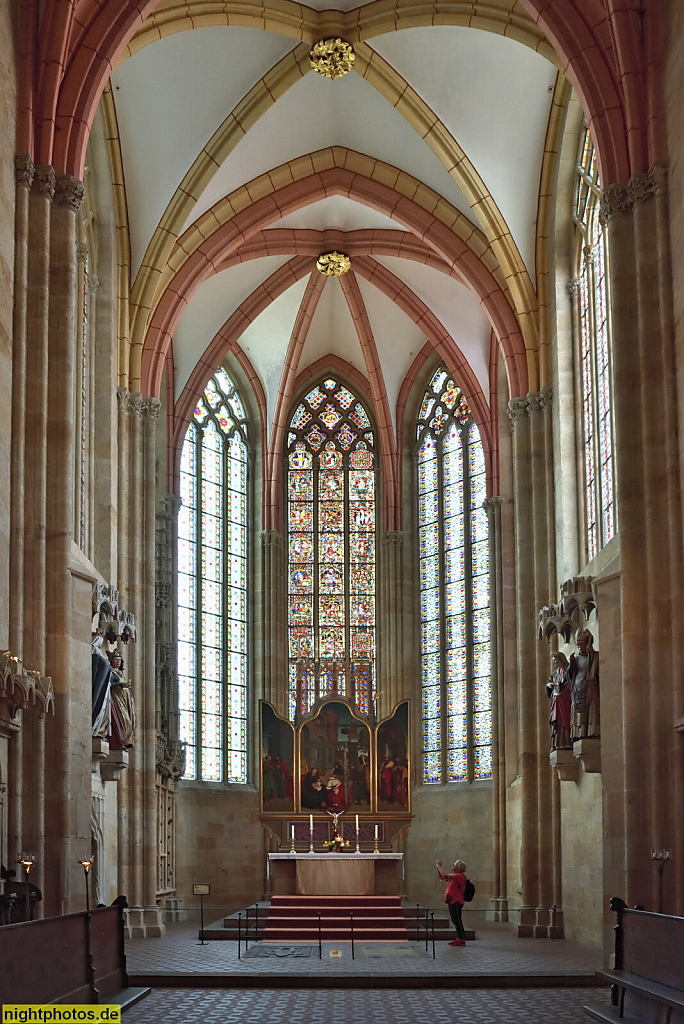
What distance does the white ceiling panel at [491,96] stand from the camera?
2256 cm

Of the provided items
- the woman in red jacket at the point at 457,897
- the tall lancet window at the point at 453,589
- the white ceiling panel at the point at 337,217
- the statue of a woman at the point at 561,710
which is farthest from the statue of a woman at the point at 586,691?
the white ceiling panel at the point at 337,217

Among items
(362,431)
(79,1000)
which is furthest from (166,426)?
(79,1000)

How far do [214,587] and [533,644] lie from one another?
32.6ft

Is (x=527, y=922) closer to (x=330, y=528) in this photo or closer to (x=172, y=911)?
(x=172, y=911)

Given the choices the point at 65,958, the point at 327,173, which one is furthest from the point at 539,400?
the point at 65,958

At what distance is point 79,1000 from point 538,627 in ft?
41.3

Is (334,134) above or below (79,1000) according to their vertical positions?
above

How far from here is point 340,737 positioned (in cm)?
2934

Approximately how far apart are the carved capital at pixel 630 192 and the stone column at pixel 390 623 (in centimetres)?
1613

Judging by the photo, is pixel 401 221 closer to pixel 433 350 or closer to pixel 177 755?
pixel 433 350

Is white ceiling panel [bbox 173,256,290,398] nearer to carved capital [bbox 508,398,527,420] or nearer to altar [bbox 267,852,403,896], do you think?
carved capital [bbox 508,398,527,420]

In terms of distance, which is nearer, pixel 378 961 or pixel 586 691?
pixel 378 961

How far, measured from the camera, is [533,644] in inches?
968

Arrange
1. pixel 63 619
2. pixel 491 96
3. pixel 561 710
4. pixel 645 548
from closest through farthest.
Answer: pixel 645 548, pixel 63 619, pixel 561 710, pixel 491 96
